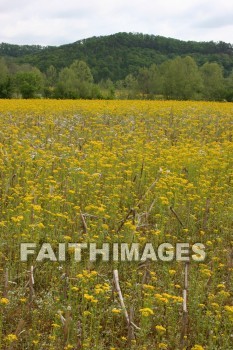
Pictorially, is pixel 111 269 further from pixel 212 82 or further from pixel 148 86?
pixel 148 86

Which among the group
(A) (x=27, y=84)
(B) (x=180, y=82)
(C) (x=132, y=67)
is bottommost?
(A) (x=27, y=84)

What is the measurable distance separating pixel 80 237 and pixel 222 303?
1433mm

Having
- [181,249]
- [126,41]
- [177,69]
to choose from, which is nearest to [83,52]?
[126,41]

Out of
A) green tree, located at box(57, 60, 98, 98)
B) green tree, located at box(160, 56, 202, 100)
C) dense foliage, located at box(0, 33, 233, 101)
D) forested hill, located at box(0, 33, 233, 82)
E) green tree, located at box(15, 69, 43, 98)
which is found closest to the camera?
green tree, located at box(15, 69, 43, 98)

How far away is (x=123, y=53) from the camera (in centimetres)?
9775

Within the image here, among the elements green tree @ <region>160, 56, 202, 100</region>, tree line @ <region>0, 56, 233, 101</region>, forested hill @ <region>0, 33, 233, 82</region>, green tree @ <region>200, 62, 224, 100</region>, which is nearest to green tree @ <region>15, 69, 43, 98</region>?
tree line @ <region>0, 56, 233, 101</region>

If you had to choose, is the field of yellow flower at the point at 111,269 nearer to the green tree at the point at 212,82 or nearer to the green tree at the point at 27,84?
the green tree at the point at 27,84

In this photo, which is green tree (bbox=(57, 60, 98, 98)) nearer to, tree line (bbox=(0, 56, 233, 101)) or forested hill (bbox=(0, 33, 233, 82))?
tree line (bbox=(0, 56, 233, 101))

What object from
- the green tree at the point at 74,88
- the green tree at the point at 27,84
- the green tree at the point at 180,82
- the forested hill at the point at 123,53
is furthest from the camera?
the forested hill at the point at 123,53

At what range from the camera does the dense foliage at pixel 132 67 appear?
44594 mm

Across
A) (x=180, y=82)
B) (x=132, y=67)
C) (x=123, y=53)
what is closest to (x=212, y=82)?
(x=180, y=82)

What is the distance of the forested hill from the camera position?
8731 centimetres

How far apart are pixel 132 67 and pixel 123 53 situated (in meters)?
10.1

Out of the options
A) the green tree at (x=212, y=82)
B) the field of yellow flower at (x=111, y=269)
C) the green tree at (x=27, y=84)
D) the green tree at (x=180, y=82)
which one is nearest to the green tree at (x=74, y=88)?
the green tree at (x=27, y=84)
